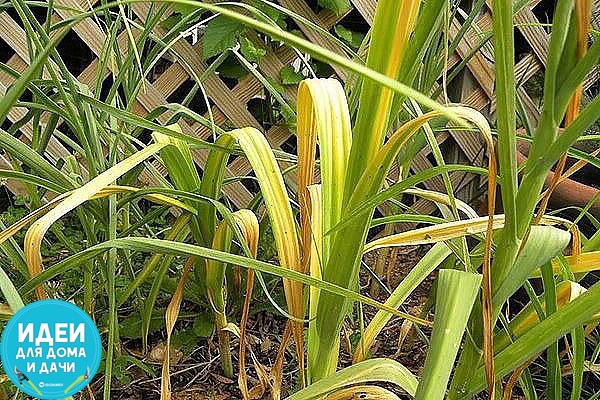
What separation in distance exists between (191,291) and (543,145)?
0.58 metres

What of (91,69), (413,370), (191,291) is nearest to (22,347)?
(191,291)

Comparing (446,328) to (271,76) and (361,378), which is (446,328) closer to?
(361,378)

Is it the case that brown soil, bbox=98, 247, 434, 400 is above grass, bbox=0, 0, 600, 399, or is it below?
below

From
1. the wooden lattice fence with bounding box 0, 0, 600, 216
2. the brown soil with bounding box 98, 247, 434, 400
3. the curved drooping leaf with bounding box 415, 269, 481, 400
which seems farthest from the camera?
the wooden lattice fence with bounding box 0, 0, 600, 216

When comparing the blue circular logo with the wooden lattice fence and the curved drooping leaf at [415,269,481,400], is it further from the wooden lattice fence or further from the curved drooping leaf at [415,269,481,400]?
the wooden lattice fence

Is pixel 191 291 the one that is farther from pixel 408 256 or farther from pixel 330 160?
pixel 408 256

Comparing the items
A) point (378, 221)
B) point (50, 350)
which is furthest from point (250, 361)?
point (50, 350)

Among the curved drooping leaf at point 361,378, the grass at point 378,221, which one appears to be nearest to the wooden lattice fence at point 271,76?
the grass at point 378,221

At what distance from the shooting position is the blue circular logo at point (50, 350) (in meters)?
0.42

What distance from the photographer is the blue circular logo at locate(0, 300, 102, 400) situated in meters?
0.42

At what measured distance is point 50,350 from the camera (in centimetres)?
43

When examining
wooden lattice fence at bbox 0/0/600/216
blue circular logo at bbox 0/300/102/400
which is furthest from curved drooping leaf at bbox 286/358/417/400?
wooden lattice fence at bbox 0/0/600/216

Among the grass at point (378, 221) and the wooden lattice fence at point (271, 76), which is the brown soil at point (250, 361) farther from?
the wooden lattice fence at point (271, 76)

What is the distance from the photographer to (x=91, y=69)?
4.86 ft
